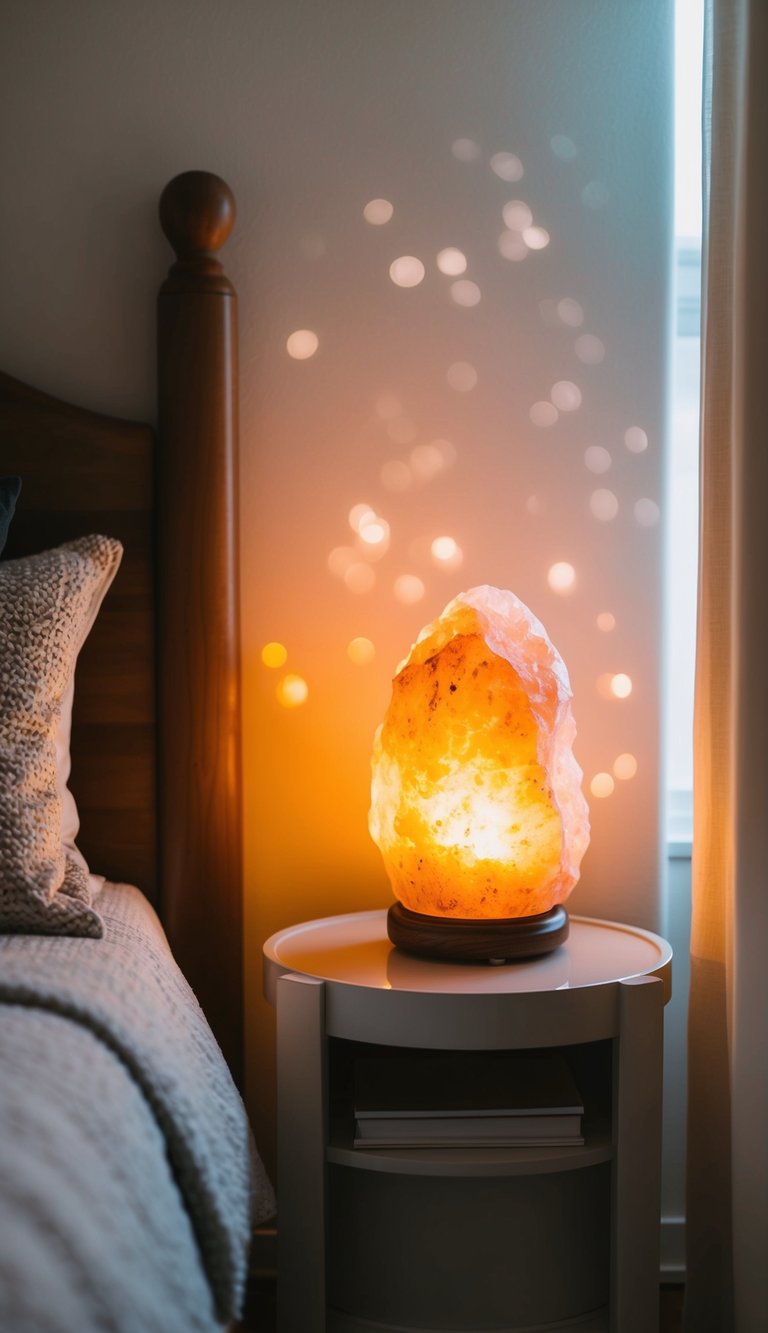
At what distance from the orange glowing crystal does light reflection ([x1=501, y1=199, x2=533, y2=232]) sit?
0.64 meters

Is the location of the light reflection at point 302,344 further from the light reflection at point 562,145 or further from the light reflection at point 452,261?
the light reflection at point 562,145

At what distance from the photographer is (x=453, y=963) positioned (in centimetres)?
147

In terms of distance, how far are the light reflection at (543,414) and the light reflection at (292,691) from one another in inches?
21.1

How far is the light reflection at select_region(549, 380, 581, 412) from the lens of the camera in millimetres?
1805

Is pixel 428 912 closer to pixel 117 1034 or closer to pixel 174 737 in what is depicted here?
pixel 174 737

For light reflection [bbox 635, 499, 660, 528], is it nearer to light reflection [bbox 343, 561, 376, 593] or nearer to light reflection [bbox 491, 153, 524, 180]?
light reflection [bbox 343, 561, 376, 593]

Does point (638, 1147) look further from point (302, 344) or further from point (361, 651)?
point (302, 344)

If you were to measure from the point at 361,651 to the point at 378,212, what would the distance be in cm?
67

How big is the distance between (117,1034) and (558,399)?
3.91 ft

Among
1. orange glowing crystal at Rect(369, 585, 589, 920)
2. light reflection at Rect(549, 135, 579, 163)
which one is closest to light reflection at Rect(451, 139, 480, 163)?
light reflection at Rect(549, 135, 579, 163)

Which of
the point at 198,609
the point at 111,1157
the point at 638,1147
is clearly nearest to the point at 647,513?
the point at 198,609

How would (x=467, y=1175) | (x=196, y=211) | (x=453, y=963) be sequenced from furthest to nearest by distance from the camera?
(x=196, y=211) < (x=453, y=963) < (x=467, y=1175)

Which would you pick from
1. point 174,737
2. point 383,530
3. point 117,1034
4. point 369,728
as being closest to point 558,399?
point 383,530

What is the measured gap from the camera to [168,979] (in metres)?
1.32
